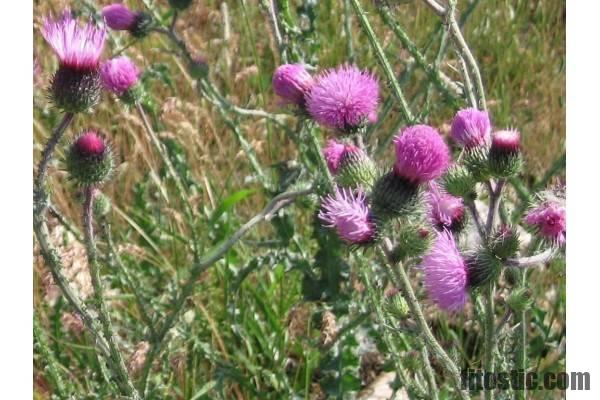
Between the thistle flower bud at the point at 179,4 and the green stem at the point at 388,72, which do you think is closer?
the green stem at the point at 388,72

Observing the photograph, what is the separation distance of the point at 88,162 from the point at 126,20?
1039mm

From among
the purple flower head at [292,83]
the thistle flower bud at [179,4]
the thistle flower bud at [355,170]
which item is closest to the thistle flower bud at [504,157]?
the thistle flower bud at [355,170]

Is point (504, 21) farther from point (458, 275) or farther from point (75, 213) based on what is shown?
point (458, 275)

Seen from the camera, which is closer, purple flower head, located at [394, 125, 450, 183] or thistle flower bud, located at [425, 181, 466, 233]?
purple flower head, located at [394, 125, 450, 183]

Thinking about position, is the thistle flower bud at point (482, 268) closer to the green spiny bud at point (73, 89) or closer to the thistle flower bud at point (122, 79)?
the green spiny bud at point (73, 89)

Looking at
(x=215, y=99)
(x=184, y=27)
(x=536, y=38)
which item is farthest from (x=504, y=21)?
(x=215, y=99)

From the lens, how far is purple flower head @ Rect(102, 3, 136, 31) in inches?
102

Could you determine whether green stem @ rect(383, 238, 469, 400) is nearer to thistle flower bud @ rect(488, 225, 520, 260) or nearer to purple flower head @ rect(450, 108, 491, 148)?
thistle flower bud @ rect(488, 225, 520, 260)

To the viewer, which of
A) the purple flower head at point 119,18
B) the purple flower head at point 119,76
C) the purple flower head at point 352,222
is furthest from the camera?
the purple flower head at point 119,18

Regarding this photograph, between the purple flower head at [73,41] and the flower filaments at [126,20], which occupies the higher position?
the flower filaments at [126,20]

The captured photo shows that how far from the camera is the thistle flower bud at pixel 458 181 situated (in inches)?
59.7

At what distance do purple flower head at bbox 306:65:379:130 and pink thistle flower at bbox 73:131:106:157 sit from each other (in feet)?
1.55

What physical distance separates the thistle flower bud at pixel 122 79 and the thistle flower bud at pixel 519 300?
1.34 meters

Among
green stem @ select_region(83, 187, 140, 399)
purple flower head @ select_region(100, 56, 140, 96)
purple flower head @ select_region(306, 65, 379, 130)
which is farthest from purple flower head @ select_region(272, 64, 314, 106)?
purple flower head @ select_region(100, 56, 140, 96)
